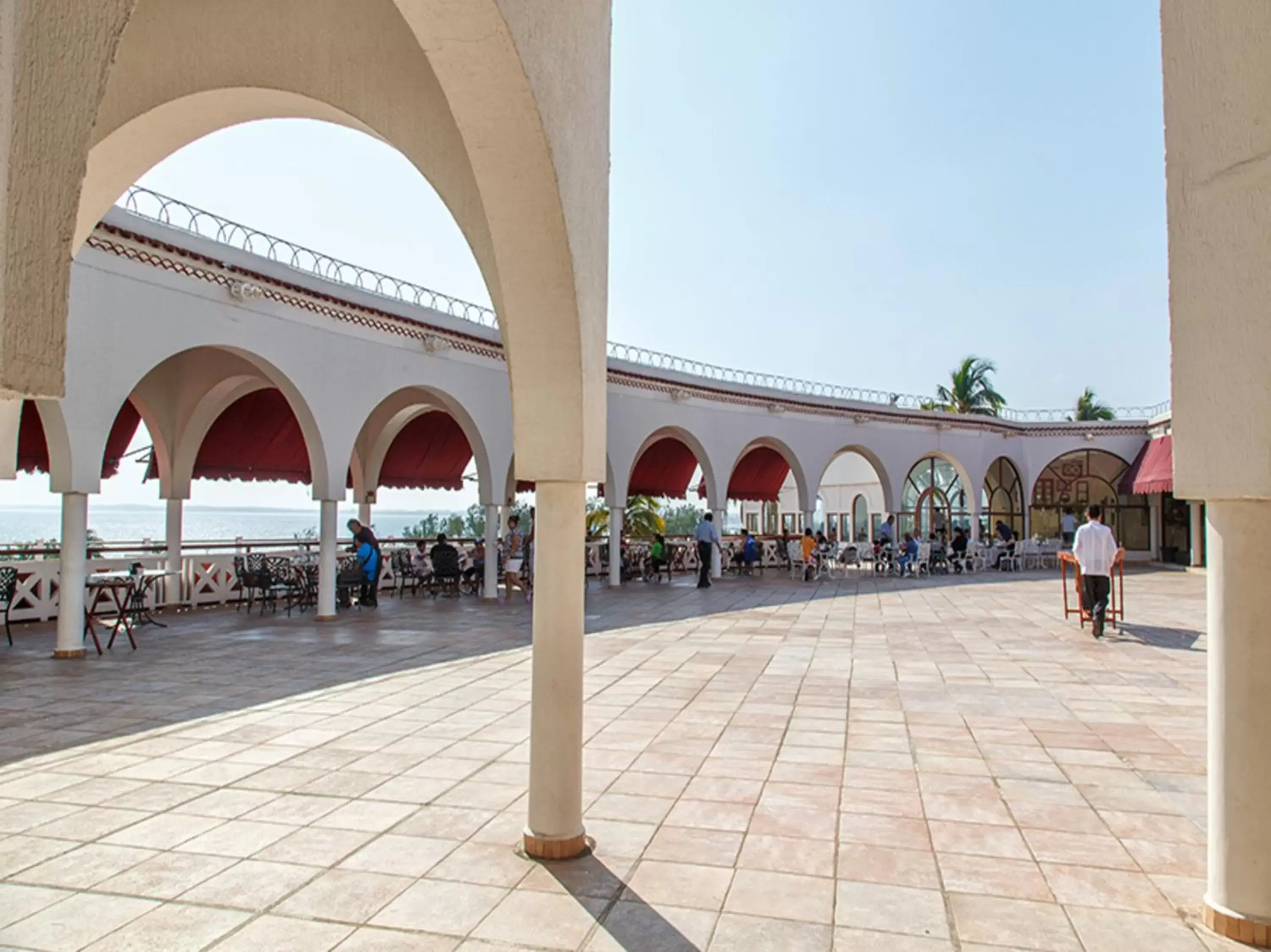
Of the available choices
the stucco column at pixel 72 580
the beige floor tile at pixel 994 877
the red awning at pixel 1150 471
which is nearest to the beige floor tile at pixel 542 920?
the beige floor tile at pixel 994 877

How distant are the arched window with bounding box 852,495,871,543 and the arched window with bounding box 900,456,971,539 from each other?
2547 mm

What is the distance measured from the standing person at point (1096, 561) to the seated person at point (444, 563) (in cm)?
991

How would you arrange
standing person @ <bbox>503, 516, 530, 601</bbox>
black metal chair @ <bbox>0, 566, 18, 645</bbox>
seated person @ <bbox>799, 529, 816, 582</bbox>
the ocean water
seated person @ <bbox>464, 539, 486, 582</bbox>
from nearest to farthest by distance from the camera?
black metal chair @ <bbox>0, 566, 18, 645</bbox> → standing person @ <bbox>503, 516, 530, 601</bbox> → seated person @ <bbox>464, 539, 486, 582</bbox> → seated person @ <bbox>799, 529, 816, 582</bbox> → the ocean water

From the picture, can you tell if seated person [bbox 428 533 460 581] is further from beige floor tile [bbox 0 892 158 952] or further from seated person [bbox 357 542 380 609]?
beige floor tile [bbox 0 892 158 952]

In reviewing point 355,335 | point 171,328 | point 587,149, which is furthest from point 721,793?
point 355,335

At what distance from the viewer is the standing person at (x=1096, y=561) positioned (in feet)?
34.0

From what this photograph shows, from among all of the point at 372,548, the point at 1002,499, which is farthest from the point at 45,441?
the point at 1002,499

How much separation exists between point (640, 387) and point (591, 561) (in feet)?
14.7

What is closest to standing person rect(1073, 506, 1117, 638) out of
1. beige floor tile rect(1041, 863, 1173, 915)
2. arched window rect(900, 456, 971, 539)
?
beige floor tile rect(1041, 863, 1173, 915)

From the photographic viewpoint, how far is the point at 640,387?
1847cm

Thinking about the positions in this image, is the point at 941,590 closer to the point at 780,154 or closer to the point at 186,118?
the point at 780,154

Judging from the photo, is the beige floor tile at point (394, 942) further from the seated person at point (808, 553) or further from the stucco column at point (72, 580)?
the seated person at point (808, 553)

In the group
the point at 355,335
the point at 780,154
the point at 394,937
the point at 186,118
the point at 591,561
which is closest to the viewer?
the point at 394,937

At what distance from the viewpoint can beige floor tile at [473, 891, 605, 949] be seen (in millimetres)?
3148
